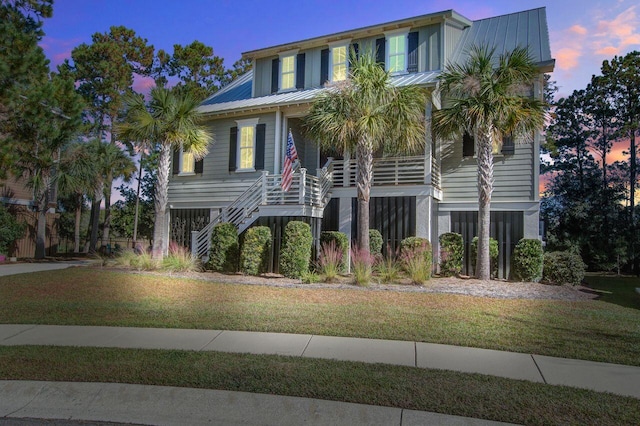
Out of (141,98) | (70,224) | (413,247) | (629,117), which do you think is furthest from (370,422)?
(70,224)

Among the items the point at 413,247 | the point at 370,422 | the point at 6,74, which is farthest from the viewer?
the point at 413,247

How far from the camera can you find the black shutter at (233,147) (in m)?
19.6

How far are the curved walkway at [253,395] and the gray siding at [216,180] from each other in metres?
11.7

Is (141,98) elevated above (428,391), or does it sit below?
above

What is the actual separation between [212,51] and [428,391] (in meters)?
35.6

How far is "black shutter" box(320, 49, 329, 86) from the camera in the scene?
19516mm

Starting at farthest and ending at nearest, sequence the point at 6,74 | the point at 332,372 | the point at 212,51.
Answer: the point at 212,51, the point at 6,74, the point at 332,372

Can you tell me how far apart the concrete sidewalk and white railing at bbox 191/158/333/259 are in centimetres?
832

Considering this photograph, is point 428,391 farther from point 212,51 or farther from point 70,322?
point 212,51

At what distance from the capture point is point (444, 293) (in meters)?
11.6

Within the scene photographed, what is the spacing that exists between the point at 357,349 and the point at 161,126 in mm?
12655

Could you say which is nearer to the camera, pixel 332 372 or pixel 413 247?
pixel 332 372

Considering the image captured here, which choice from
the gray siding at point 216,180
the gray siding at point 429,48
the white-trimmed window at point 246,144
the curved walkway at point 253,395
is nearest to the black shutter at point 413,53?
the gray siding at point 429,48

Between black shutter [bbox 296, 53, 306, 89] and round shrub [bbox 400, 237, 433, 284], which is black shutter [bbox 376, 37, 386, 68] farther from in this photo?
round shrub [bbox 400, 237, 433, 284]
